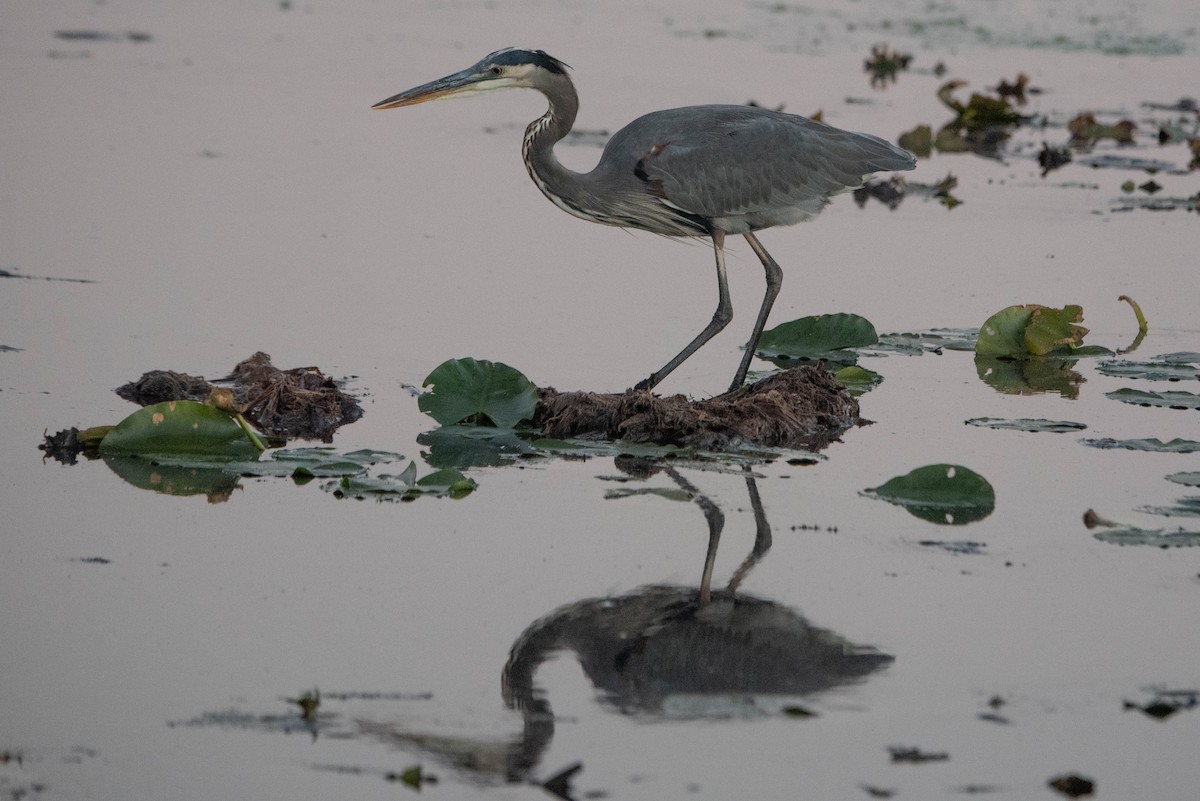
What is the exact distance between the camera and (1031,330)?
7.93 m

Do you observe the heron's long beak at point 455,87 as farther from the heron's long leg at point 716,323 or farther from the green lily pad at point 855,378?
the green lily pad at point 855,378

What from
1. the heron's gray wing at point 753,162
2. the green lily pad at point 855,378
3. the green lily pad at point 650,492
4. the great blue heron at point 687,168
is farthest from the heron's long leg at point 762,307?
the green lily pad at point 650,492

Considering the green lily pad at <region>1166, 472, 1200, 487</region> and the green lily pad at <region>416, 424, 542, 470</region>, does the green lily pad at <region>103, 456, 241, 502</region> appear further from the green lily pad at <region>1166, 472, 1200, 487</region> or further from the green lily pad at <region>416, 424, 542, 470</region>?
the green lily pad at <region>1166, 472, 1200, 487</region>

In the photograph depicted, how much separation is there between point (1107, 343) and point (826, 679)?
4564mm

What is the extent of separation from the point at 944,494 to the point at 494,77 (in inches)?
118

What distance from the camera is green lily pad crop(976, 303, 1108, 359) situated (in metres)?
7.92

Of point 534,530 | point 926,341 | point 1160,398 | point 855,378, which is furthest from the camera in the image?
point 926,341

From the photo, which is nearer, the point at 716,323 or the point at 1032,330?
the point at 716,323

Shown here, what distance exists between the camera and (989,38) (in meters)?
20.8

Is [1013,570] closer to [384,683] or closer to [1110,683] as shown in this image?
[1110,683]

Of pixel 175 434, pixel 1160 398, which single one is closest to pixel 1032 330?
pixel 1160 398

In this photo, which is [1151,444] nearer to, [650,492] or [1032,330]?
[1032,330]

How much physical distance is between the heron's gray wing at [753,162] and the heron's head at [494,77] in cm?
55

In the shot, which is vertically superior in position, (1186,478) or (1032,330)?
(1032,330)
